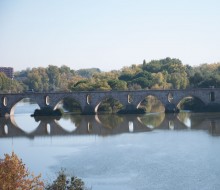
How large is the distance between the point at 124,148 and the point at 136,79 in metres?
42.0

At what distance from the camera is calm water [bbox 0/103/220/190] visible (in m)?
30.1

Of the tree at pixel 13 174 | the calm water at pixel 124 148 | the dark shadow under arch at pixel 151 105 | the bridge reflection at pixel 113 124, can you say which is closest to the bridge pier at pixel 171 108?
the bridge reflection at pixel 113 124

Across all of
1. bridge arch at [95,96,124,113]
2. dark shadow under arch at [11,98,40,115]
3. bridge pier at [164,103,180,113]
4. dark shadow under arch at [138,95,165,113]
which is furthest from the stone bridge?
dark shadow under arch at [138,95,165,113]

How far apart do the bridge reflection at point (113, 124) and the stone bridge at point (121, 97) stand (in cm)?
249

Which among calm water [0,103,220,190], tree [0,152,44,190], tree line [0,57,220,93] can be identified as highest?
tree line [0,57,220,93]

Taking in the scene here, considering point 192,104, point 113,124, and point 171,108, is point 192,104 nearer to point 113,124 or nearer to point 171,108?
point 171,108

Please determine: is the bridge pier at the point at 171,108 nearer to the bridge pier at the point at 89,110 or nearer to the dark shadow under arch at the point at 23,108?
the bridge pier at the point at 89,110

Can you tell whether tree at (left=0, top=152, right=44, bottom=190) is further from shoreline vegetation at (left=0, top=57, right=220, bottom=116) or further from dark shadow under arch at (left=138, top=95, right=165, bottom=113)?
dark shadow under arch at (left=138, top=95, right=165, bottom=113)

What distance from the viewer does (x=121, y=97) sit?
64.7 meters

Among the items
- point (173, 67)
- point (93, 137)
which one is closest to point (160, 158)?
point (93, 137)

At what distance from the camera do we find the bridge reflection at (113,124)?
50.1 m

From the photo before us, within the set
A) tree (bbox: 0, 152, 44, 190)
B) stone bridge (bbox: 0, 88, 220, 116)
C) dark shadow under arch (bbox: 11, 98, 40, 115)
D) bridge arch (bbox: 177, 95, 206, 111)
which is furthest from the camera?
dark shadow under arch (bbox: 11, 98, 40, 115)

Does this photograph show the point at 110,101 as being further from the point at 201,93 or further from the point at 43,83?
the point at 43,83

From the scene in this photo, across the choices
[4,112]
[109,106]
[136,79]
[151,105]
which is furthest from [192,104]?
[4,112]
